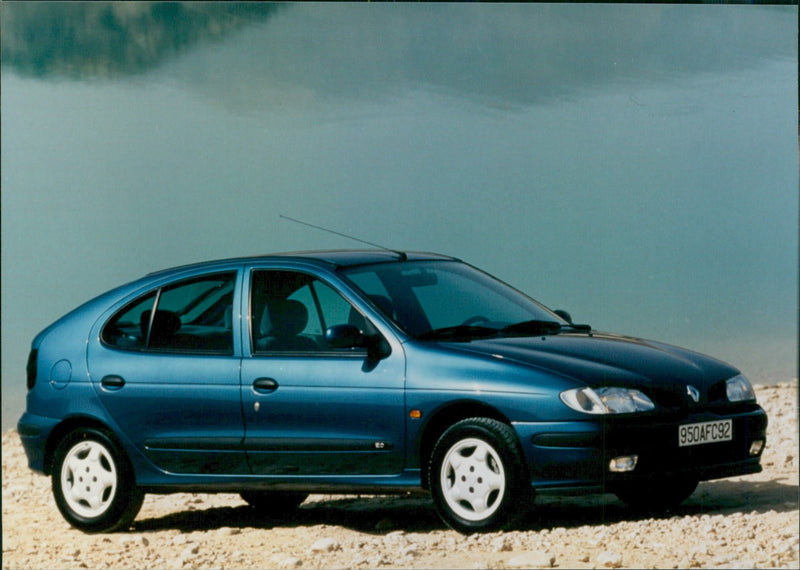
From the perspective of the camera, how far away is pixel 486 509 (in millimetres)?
7668

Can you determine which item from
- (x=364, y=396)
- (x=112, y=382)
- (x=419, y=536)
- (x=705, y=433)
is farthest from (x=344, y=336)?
(x=705, y=433)

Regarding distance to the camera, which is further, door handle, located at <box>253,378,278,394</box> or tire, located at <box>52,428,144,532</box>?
tire, located at <box>52,428,144,532</box>

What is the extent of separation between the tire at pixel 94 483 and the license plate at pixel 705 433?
341 centimetres

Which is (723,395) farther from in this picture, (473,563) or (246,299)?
(246,299)

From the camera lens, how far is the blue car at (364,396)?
7.61 m

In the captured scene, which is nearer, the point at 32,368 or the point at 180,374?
the point at 180,374

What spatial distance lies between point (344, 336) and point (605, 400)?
1474 millimetres

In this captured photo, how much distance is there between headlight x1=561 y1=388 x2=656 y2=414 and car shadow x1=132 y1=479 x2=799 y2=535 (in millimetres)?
675

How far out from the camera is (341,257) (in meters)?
8.82

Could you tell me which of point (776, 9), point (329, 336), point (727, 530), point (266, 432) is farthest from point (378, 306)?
point (776, 9)

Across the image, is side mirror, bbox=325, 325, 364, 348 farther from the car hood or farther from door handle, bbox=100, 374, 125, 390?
door handle, bbox=100, 374, 125, 390

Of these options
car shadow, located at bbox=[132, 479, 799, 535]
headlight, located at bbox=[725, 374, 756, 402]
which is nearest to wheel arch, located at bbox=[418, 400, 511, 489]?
car shadow, located at bbox=[132, 479, 799, 535]

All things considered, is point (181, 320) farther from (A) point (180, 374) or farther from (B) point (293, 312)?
(B) point (293, 312)

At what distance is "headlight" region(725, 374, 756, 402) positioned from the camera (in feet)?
26.9
